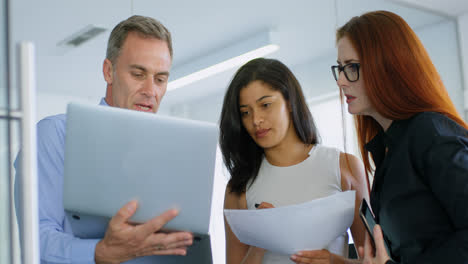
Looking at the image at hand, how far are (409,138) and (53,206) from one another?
98 centimetres

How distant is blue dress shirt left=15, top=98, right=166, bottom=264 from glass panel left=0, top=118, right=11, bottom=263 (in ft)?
0.74

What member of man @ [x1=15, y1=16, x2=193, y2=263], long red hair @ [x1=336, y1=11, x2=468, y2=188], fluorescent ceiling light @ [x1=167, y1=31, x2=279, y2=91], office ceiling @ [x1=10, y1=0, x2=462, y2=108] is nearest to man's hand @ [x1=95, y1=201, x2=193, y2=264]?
man @ [x1=15, y1=16, x2=193, y2=263]

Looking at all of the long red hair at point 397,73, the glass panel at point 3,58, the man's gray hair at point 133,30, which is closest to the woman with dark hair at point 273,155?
the man's gray hair at point 133,30

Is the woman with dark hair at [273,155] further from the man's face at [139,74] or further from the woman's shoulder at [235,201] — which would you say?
the man's face at [139,74]

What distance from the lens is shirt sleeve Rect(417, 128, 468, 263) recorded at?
39.1 inches

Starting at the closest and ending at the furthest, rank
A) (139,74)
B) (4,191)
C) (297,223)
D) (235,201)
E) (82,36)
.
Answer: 1. (4,191)
2. (297,223)
3. (139,74)
4. (235,201)
5. (82,36)

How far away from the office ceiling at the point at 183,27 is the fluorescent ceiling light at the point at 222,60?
0.04 meters

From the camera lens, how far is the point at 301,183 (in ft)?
5.36

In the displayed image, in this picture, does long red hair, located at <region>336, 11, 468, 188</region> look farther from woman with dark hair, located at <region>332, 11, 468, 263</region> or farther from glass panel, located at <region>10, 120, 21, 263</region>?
glass panel, located at <region>10, 120, 21, 263</region>

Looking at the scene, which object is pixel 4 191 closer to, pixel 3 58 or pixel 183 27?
pixel 3 58

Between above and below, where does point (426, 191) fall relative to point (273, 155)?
below

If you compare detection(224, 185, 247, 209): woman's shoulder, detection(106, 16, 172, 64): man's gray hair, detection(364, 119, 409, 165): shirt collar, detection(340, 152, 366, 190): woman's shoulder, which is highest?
detection(106, 16, 172, 64): man's gray hair

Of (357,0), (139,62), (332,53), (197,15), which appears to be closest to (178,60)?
(197,15)

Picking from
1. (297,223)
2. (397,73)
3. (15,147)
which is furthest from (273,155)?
(15,147)
